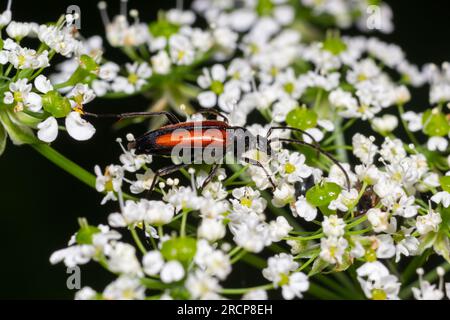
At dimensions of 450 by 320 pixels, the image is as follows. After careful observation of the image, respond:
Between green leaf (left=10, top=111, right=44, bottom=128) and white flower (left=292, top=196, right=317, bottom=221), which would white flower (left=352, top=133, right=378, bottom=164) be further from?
green leaf (left=10, top=111, right=44, bottom=128)

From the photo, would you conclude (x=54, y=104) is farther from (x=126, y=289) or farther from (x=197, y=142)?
(x=126, y=289)

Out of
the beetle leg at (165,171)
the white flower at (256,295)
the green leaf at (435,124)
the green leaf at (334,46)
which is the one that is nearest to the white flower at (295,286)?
the white flower at (256,295)

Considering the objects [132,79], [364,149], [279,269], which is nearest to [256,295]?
[279,269]

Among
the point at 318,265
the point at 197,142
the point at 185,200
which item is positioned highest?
the point at 197,142

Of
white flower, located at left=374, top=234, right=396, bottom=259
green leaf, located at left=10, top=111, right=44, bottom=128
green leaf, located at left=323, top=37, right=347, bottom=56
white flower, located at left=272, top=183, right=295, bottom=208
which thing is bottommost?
white flower, located at left=374, top=234, right=396, bottom=259

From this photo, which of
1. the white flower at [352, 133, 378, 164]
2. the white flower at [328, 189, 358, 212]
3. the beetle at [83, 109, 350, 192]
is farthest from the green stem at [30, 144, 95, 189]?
the white flower at [352, 133, 378, 164]

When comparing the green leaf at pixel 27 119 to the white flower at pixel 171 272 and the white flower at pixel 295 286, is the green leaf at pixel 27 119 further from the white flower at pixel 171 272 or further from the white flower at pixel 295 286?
the white flower at pixel 295 286

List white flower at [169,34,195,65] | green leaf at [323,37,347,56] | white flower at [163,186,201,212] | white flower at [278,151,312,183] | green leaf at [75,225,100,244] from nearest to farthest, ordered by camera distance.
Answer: green leaf at [75,225,100,244] → white flower at [163,186,201,212] → white flower at [278,151,312,183] → white flower at [169,34,195,65] → green leaf at [323,37,347,56]
